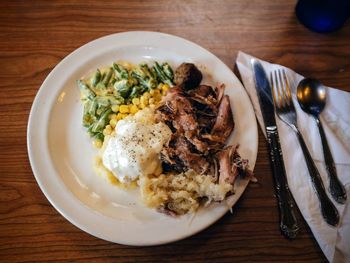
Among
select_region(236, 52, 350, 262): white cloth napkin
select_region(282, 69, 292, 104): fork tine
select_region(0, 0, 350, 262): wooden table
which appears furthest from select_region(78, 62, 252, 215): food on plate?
select_region(282, 69, 292, 104): fork tine

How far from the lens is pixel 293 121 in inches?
94.1

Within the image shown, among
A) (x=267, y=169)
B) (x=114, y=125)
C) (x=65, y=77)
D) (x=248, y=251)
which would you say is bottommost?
(x=248, y=251)

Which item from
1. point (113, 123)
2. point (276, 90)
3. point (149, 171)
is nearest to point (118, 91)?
point (113, 123)

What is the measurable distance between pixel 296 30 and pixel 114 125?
1.92m

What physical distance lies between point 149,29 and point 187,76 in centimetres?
80

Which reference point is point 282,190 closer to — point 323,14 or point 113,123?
point 113,123

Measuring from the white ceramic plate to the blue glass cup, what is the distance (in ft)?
3.51

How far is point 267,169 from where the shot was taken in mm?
2275

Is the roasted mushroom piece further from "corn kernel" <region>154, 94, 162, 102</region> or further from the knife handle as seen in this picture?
the knife handle

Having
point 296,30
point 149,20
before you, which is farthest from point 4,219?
point 296,30

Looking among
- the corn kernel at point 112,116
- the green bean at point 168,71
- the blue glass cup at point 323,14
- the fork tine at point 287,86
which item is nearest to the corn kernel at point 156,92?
the green bean at point 168,71

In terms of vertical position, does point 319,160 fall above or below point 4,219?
above

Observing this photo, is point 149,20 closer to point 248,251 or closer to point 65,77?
point 65,77

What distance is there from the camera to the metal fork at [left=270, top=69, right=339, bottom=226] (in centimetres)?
204
